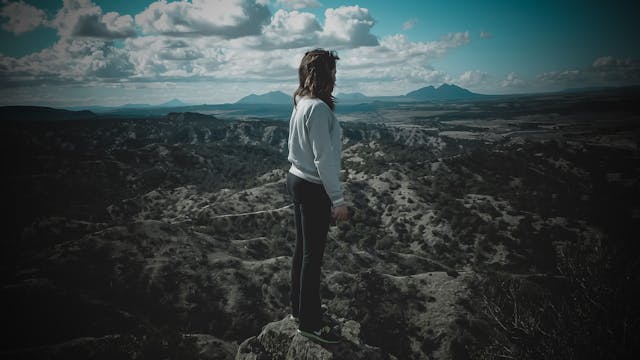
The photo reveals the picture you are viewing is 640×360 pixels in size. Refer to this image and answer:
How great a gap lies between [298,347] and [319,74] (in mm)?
4774

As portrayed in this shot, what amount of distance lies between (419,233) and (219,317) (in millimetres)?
35269

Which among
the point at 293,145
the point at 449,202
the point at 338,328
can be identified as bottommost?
the point at 449,202

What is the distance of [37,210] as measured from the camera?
58500mm

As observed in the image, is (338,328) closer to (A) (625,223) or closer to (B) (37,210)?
(A) (625,223)

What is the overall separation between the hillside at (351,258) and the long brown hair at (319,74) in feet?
14.7

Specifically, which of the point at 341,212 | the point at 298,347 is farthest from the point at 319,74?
the point at 298,347

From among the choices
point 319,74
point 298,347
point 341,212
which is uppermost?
point 319,74

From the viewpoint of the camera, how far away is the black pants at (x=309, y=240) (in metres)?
4.46

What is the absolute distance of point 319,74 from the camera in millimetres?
4246

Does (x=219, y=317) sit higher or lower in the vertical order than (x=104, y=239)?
lower

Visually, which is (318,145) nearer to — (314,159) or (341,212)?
(314,159)

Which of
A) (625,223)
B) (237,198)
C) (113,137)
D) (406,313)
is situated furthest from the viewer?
(113,137)

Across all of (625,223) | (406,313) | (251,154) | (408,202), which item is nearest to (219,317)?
(406,313)

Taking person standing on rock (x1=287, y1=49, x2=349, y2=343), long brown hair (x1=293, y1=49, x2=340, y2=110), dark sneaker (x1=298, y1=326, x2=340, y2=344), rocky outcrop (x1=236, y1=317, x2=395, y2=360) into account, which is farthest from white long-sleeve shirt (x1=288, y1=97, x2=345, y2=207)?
rocky outcrop (x1=236, y1=317, x2=395, y2=360)
